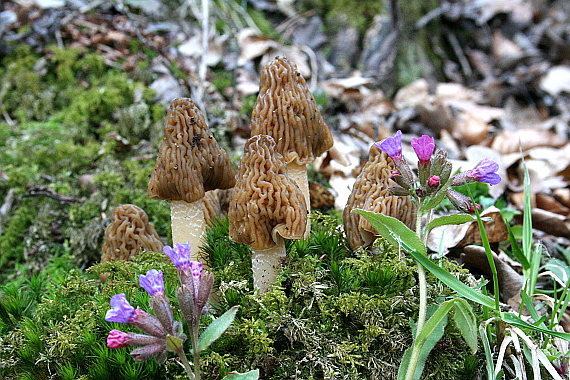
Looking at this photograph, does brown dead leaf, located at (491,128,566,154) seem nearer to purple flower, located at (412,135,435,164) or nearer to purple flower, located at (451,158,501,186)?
purple flower, located at (451,158,501,186)

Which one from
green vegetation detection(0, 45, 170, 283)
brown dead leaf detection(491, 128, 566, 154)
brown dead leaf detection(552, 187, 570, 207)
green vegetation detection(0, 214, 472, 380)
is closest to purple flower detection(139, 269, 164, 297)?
green vegetation detection(0, 214, 472, 380)

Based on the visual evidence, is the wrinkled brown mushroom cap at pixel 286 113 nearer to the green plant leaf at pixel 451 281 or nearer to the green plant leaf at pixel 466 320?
the green plant leaf at pixel 451 281

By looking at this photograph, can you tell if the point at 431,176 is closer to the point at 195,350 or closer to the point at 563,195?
the point at 195,350

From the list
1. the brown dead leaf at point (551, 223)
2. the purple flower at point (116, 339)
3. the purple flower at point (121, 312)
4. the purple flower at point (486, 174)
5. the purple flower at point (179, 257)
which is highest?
the purple flower at point (486, 174)

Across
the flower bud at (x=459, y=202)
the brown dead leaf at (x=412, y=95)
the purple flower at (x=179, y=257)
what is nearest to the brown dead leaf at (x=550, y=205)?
the brown dead leaf at (x=412, y=95)

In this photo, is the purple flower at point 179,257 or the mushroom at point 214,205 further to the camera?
the mushroom at point 214,205

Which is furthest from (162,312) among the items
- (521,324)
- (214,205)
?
(521,324)

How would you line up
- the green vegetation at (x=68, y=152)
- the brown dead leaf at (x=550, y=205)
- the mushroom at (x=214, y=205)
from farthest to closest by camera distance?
the brown dead leaf at (x=550, y=205) → the green vegetation at (x=68, y=152) → the mushroom at (x=214, y=205)
